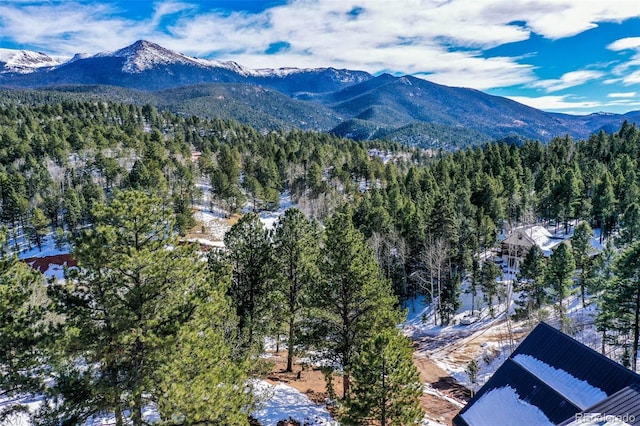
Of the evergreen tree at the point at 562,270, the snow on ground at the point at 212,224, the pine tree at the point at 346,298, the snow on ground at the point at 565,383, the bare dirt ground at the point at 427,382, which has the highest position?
the pine tree at the point at 346,298

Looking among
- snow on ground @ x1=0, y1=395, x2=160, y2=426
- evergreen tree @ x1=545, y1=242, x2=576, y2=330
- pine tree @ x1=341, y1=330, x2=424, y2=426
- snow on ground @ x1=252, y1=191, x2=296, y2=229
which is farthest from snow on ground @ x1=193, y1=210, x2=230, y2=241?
pine tree @ x1=341, y1=330, x2=424, y2=426

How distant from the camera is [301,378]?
27.8 metres

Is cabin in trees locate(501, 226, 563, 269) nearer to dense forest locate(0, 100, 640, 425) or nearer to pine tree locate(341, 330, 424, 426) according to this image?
dense forest locate(0, 100, 640, 425)

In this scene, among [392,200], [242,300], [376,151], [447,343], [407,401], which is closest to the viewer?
[407,401]

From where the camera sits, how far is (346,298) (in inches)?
867

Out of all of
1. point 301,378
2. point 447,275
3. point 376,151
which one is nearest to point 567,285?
point 447,275

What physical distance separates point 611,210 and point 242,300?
223ft

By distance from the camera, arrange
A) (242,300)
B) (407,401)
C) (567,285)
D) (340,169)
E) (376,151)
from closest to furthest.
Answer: (407,401) → (242,300) → (567,285) → (340,169) → (376,151)

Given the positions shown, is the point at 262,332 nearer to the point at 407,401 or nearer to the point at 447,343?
the point at 407,401

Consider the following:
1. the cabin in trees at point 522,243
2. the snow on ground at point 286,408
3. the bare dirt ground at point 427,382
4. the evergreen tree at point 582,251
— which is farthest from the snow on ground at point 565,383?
the cabin in trees at point 522,243

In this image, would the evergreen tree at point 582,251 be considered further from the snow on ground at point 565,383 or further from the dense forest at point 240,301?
the snow on ground at point 565,383

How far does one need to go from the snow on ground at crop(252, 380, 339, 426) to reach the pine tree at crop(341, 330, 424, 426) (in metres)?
5.12

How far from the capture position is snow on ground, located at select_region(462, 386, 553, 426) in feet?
55.0

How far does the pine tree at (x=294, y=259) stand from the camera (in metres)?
25.1
